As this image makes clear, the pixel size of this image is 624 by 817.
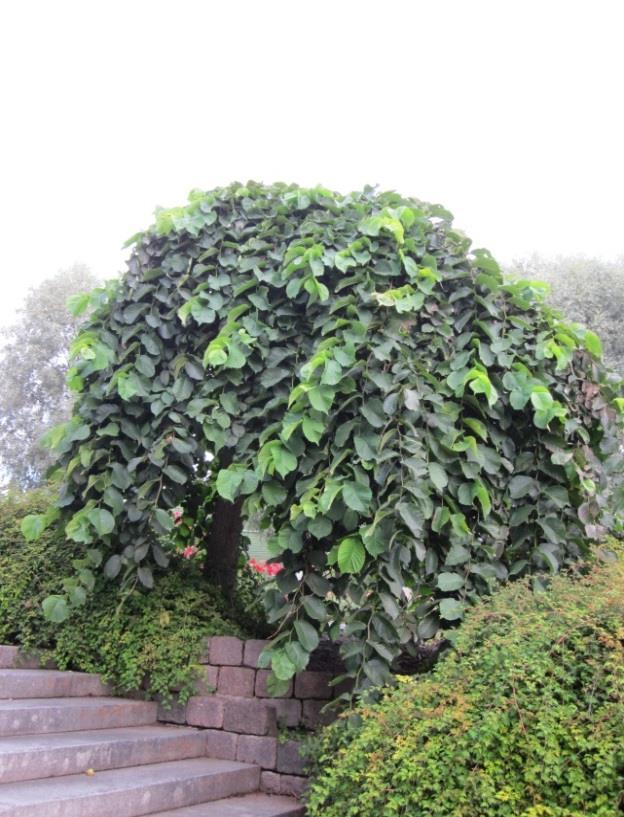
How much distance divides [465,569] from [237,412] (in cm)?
129

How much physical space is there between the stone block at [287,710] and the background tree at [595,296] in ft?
36.1

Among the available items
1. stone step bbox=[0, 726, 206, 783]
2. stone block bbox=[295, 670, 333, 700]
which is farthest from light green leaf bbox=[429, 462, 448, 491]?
stone step bbox=[0, 726, 206, 783]

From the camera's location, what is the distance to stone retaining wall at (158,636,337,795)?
350 cm

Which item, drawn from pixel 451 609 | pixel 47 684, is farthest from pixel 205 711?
pixel 451 609

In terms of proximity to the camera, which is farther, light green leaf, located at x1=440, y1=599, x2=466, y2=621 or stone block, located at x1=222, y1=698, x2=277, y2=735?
stone block, located at x1=222, y1=698, x2=277, y2=735

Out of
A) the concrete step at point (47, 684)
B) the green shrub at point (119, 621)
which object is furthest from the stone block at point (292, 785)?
the concrete step at point (47, 684)

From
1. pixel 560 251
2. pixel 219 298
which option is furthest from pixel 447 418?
pixel 560 251

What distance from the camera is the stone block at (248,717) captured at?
3.57 metres

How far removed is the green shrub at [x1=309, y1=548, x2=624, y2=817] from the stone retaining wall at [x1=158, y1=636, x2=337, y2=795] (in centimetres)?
80

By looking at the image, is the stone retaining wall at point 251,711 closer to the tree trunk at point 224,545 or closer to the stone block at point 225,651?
the stone block at point 225,651

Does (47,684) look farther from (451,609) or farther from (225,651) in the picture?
(451,609)

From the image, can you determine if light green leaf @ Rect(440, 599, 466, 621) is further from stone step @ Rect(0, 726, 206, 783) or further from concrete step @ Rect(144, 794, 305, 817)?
stone step @ Rect(0, 726, 206, 783)

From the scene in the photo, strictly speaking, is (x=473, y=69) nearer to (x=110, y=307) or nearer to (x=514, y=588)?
(x=110, y=307)

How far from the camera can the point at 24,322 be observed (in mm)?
16109
